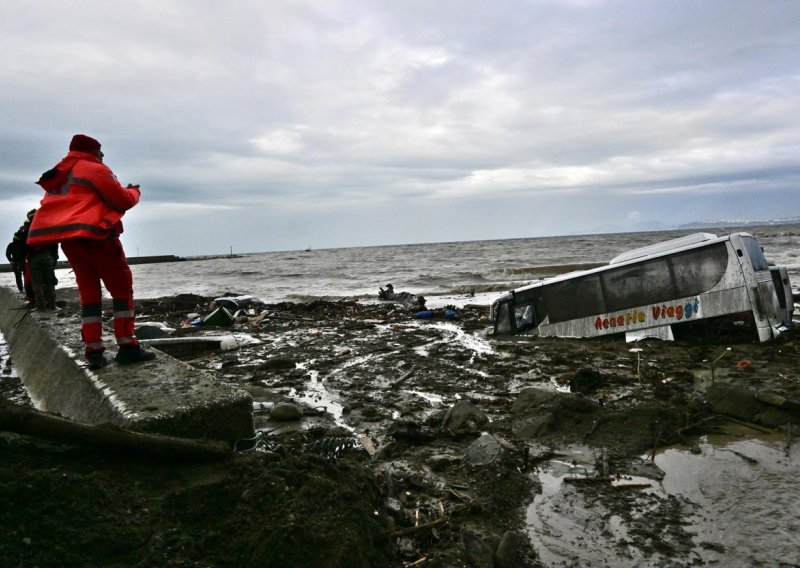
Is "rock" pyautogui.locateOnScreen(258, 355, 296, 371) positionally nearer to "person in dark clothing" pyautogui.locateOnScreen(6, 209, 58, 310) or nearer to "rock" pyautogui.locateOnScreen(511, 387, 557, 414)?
"rock" pyautogui.locateOnScreen(511, 387, 557, 414)

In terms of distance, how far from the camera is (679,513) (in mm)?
3416

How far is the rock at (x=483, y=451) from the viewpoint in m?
4.14

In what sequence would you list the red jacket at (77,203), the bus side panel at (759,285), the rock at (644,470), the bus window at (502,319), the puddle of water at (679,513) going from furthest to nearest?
the bus window at (502,319) → the bus side panel at (759,285) → the red jacket at (77,203) → the rock at (644,470) → the puddle of water at (679,513)

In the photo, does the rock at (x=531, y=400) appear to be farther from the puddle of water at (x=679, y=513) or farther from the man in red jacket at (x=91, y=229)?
the man in red jacket at (x=91, y=229)

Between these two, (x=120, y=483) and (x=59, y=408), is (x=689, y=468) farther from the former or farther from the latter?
(x=59, y=408)

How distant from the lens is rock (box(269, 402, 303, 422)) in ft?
18.4

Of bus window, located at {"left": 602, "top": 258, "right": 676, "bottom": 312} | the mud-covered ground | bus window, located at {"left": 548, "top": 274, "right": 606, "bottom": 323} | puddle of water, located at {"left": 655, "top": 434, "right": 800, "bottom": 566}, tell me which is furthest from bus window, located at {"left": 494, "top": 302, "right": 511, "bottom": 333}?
puddle of water, located at {"left": 655, "top": 434, "right": 800, "bottom": 566}

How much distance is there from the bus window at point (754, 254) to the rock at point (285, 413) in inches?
301

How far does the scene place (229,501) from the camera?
2453 mm

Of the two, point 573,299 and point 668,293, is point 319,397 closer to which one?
point 573,299

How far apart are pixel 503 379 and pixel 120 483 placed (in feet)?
18.8

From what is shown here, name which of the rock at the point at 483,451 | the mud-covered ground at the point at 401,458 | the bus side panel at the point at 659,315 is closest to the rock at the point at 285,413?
the mud-covered ground at the point at 401,458

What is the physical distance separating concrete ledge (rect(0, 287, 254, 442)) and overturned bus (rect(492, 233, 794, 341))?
808 cm

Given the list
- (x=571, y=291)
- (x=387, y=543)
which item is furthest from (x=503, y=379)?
(x=387, y=543)
